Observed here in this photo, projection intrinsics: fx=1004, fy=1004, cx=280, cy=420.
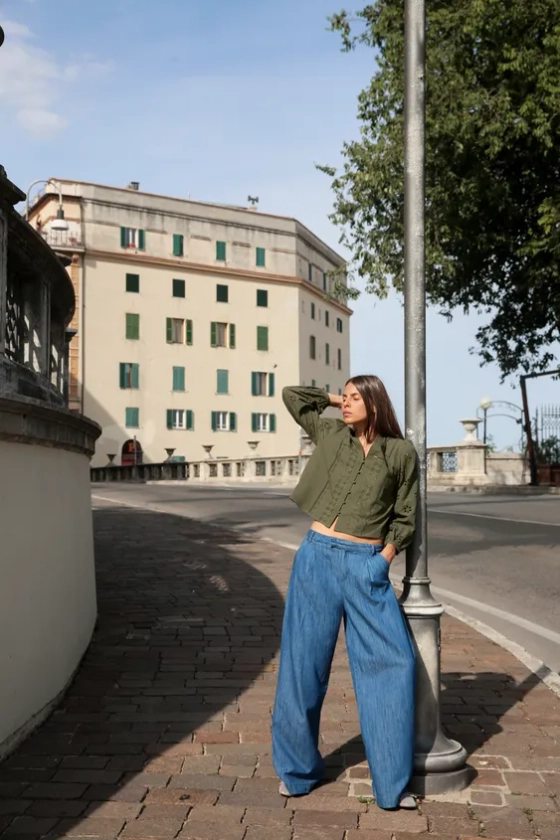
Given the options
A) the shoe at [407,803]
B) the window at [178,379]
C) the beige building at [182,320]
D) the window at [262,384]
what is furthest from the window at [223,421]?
the shoe at [407,803]

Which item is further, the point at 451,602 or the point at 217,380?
the point at 217,380

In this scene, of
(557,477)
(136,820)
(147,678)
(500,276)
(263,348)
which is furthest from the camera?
(263,348)

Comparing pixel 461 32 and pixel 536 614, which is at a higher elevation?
pixel 461 32

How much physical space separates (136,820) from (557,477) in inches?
1048

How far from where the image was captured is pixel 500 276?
24656 millimetres

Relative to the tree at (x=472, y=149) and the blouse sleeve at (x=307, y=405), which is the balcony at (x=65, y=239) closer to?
the tree at (x=472, y=149)

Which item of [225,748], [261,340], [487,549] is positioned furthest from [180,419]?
[225,748]

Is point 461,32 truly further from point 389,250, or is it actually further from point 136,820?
point 136,820

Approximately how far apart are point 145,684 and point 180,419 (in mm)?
52028

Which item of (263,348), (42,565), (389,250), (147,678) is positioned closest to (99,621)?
(147,678)

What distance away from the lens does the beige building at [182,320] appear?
54.8 meters

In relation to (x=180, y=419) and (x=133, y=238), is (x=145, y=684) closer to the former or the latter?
(x=180, y=419)

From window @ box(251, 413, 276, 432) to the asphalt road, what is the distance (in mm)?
37193

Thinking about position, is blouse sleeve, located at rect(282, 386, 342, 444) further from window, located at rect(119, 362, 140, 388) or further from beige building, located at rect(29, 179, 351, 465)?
window, located at rect(119, 362, 140, 388)
